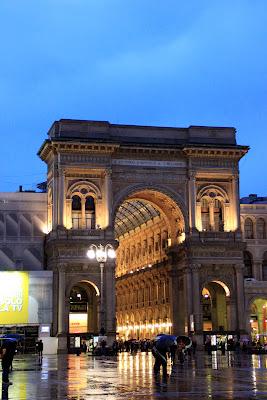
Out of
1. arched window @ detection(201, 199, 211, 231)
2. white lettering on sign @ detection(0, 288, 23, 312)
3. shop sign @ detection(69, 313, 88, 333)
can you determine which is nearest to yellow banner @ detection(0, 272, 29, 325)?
white lettering on sign @ detection(0, 288, 23, 312)

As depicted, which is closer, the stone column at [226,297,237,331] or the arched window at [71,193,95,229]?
the stone column at [226,297,237,331]

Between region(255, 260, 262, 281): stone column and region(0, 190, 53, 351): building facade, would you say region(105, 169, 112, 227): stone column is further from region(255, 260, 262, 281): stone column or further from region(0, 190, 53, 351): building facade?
region(255, 260, 262, 281): stone column

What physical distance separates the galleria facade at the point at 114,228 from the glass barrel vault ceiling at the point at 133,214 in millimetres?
4773

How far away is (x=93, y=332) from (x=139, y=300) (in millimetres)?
23645

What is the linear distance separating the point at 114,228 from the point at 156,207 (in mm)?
8579

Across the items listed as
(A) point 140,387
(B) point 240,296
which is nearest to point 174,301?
(B) point 240,296

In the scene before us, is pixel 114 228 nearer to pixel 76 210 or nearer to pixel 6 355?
pixel 76 210

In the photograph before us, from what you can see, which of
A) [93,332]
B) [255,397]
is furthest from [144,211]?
[255,397]

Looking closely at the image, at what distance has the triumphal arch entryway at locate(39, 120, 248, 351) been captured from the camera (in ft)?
230

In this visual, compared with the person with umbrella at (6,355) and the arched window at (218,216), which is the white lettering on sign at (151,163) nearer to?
the arched window at (218,216)

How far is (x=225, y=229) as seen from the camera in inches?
2977

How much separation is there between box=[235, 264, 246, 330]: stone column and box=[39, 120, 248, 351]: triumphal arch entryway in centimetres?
11

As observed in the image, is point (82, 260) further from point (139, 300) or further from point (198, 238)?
point (139, 300)

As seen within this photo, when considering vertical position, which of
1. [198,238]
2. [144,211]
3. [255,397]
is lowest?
[255,397]
